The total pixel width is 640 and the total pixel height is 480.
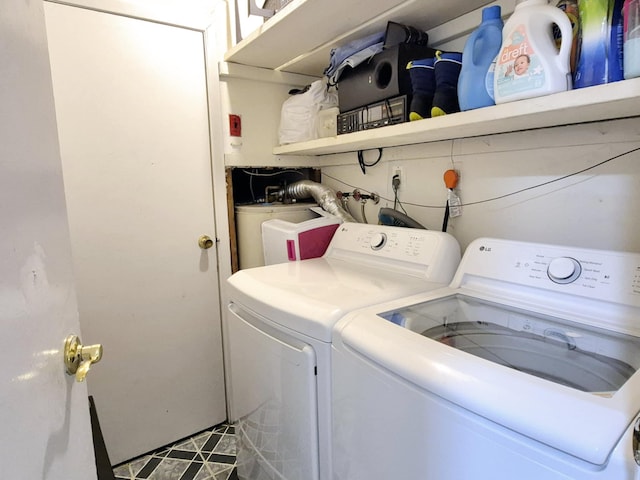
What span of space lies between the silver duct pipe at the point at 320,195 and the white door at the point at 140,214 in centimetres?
50

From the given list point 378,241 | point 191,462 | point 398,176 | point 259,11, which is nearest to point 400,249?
point 378,241

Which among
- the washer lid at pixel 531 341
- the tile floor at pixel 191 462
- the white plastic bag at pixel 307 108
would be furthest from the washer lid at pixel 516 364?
the tile floor at pixel 191 462

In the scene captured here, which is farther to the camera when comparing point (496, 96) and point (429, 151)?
point (429, 151)

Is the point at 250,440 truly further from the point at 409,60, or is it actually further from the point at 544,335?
the point at 409,60

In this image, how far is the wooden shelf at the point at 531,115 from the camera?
0.87 m

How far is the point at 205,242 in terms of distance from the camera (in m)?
2.05

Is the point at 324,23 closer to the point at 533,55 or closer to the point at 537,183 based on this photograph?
the point at 533,55

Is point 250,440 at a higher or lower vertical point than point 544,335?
lower

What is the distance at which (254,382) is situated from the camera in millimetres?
1421

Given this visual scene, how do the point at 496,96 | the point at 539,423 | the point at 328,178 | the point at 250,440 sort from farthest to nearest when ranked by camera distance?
1. the point at 328,178
2. the point at 250,440
3. the point at 496,96
4. the point at 539,423

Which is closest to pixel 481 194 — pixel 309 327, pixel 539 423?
pixel 309 327

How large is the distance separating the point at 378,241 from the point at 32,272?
4.09 ft

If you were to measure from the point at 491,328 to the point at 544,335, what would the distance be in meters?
0.13

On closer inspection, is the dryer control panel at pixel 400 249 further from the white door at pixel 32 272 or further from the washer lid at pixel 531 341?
the white door at pixel 32 272
